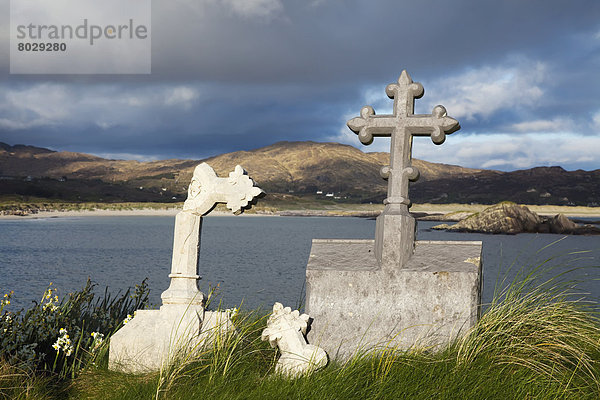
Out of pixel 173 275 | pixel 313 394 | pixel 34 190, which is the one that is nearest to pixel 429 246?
pixel 313 394

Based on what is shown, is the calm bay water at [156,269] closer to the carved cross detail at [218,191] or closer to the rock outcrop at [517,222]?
the rock outcrop at [517,222]

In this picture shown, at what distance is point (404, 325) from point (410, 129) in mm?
1986

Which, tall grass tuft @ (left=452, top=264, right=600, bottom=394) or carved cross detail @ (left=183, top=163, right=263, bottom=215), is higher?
carved cross detail @ (left=183, top=163, right=263, bottom=215)

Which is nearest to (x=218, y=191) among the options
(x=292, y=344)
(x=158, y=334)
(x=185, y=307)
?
(x=185, y=307)

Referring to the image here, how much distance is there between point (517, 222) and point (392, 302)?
160ft

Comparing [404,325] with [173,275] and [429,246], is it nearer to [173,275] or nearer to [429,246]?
[429,246]

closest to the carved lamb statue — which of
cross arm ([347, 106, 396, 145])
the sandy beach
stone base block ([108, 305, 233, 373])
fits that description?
stone base block ([108, 305, 233, 373])

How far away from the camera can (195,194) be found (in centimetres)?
571

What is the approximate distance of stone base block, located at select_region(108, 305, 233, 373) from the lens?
5367 mm

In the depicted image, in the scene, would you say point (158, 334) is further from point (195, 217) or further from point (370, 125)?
point (370, 125)

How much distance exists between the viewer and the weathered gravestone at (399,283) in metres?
5.27

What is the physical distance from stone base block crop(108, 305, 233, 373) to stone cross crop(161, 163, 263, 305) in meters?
0.14

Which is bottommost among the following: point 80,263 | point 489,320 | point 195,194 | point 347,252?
point 80,263

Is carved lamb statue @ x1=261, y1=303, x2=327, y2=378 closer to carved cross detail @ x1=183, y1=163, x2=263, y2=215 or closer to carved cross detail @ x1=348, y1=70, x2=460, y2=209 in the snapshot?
carved cross detail @ x1=183, y1=163, x2=263, y2=215
